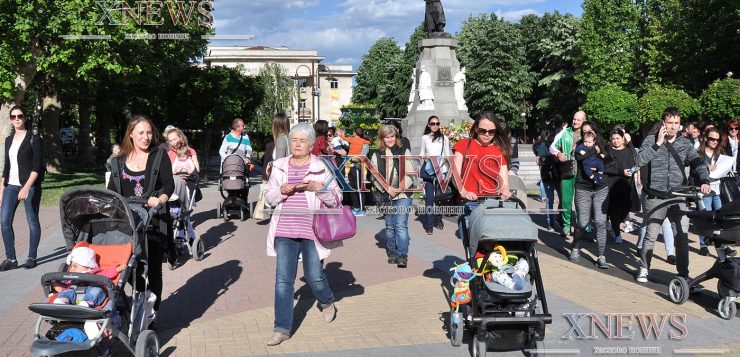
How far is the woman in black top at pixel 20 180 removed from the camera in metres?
9.02

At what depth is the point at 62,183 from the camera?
82.8 ft

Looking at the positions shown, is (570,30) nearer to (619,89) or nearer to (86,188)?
(619,89)

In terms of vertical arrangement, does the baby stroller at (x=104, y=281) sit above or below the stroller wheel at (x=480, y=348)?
above

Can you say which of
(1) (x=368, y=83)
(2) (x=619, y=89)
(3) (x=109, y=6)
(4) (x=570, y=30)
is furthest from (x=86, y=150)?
(1) (x=368, y=83)

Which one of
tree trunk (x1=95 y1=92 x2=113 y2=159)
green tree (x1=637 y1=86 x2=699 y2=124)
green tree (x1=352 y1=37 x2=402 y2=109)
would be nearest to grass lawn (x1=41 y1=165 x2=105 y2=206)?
tree trunk (x1=95 y1=92 x2=113 y2=159)

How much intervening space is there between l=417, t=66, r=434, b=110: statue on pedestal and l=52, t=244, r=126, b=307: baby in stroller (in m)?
21.3

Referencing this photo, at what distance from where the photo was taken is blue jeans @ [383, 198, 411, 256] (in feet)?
30.2

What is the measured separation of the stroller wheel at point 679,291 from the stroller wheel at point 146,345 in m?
5.25

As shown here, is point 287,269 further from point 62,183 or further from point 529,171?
point 62,183

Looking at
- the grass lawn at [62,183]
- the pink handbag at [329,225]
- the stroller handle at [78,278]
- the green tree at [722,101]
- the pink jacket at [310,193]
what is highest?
the green tree at [722,101]

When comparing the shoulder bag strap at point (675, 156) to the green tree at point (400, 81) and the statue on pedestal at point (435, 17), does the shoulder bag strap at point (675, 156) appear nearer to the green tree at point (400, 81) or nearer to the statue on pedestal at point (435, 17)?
the statue on pedestal at point (435, 17)

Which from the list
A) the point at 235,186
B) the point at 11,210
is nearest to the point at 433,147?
the point at 235,186

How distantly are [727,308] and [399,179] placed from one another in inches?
159

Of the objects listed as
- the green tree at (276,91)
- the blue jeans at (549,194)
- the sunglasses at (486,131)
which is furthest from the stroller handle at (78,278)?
the green tree at (276,91)
